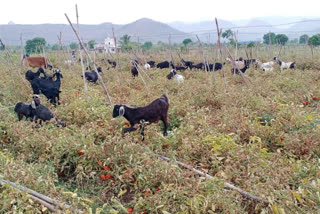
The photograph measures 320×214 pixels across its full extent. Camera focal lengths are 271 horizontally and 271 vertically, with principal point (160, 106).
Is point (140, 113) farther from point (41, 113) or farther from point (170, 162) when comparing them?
point (41, 113)

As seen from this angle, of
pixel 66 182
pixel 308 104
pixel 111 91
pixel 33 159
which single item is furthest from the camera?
pixel 111 91

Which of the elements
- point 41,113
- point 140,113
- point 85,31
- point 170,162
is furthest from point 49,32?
point 170,162

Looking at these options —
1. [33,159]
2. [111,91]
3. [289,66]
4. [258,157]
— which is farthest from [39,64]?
[258,157]

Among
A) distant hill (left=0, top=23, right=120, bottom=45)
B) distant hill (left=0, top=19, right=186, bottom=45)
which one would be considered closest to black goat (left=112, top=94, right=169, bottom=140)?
distant hill (left=0, top=19, right=186, bottom=45)

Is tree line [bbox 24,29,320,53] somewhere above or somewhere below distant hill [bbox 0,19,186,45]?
below

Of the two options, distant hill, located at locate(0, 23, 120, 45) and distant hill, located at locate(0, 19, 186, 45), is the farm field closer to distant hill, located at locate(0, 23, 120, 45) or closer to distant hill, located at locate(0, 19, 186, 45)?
distant hill, located at locate(0, 19, 186, 45)

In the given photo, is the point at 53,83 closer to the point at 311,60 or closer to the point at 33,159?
the point at 33,159

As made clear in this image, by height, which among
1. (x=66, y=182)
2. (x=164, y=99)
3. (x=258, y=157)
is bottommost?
(x=66, y=182)

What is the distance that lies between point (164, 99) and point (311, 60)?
881cm

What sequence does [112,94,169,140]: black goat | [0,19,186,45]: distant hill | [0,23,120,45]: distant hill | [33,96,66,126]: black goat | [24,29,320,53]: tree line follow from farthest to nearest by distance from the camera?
[0,19,186,45]: distant hill → [0,23,120,45]: distant hill → [24,29,320,53]: tree line → [33,96,66,126]: black goat → [112,94,169,140]: black goat

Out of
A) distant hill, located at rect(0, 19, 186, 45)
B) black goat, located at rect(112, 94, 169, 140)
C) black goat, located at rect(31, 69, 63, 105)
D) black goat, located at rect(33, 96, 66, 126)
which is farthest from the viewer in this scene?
distant hill, located at rect(0, 19, 186, 45)

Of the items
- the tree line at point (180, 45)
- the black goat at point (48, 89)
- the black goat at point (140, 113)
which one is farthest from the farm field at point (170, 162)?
the tree line at point (180, 45)

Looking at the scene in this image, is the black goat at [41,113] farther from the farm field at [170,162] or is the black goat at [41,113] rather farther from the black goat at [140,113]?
the black goat at [140,113]

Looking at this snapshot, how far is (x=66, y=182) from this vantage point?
3.53 metres
